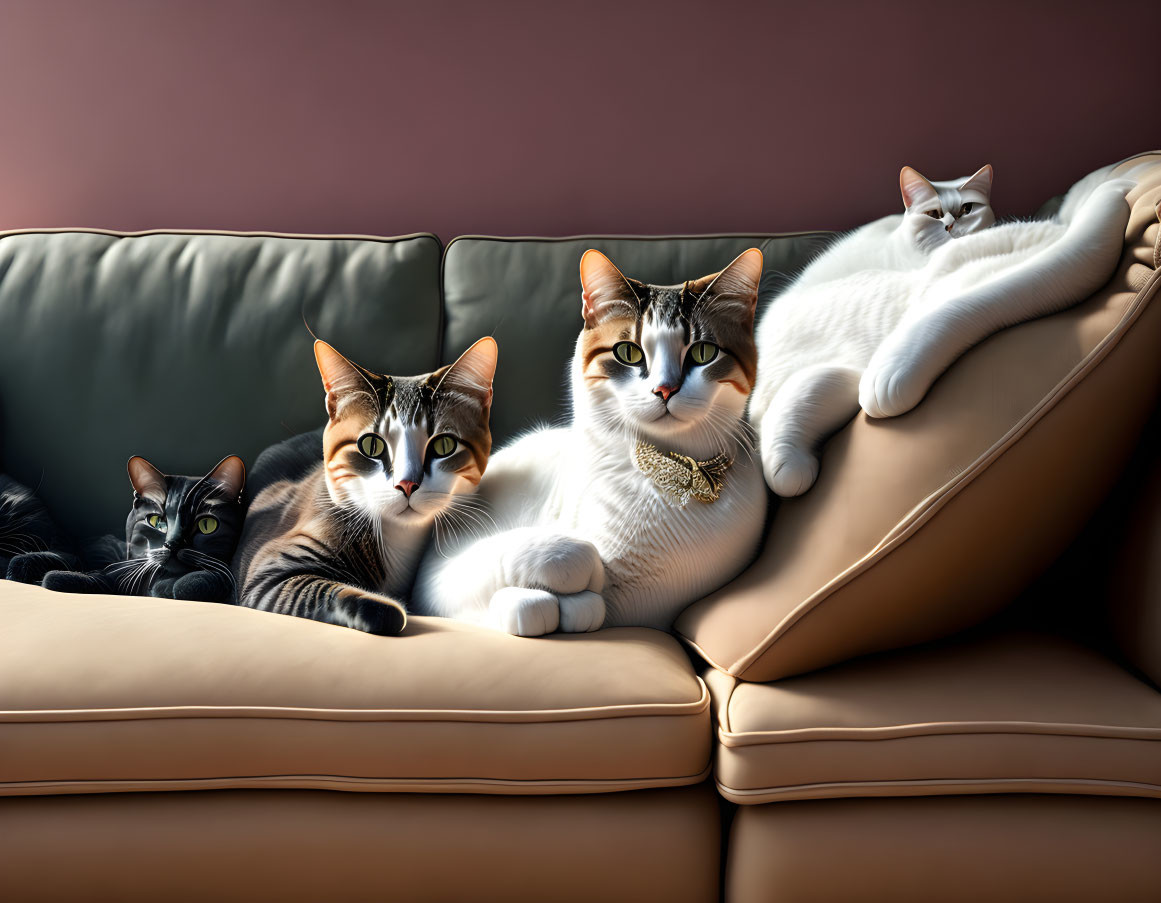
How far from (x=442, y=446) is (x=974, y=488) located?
2.32 ft

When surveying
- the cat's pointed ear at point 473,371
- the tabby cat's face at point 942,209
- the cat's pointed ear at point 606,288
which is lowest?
the cat's pointed ear at point 473,371

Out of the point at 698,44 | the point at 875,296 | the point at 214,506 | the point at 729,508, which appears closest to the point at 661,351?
the point at 729,508

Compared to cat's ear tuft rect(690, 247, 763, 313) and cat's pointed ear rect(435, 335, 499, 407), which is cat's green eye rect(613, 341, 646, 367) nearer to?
cat's ear tuft rect(690, 247, 763, 313)

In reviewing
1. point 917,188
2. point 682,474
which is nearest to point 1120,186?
point 917,188

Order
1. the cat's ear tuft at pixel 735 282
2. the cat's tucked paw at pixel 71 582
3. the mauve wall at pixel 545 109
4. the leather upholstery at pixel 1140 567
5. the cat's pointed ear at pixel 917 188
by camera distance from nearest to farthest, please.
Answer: the leather upholstery at pixel 1140 567 < the cat's ear tuft at pixel 735 282 < the cat's tucked paw at pixel 71 582 < the cat's pointed ear at pixel 917 188 < the mauve wall at pixel 545 109

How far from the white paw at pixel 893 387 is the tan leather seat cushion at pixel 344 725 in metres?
0.38

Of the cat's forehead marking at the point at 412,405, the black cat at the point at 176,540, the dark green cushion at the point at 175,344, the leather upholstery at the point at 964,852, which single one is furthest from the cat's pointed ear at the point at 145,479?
the leather upholstery at the point at 964,852

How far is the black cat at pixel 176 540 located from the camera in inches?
50.3

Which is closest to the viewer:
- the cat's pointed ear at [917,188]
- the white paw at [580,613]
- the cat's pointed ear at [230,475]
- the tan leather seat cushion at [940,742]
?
the tan leather seat cushion at [940,742]

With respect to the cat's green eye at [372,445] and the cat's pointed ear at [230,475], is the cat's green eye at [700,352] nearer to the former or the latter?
the cat's green eye at [372,445]

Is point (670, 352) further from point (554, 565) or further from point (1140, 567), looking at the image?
point (1140, 567)

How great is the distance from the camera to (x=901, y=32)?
1.82 metres

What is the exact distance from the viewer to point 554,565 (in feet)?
3.45

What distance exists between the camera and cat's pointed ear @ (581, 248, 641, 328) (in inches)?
45.1
